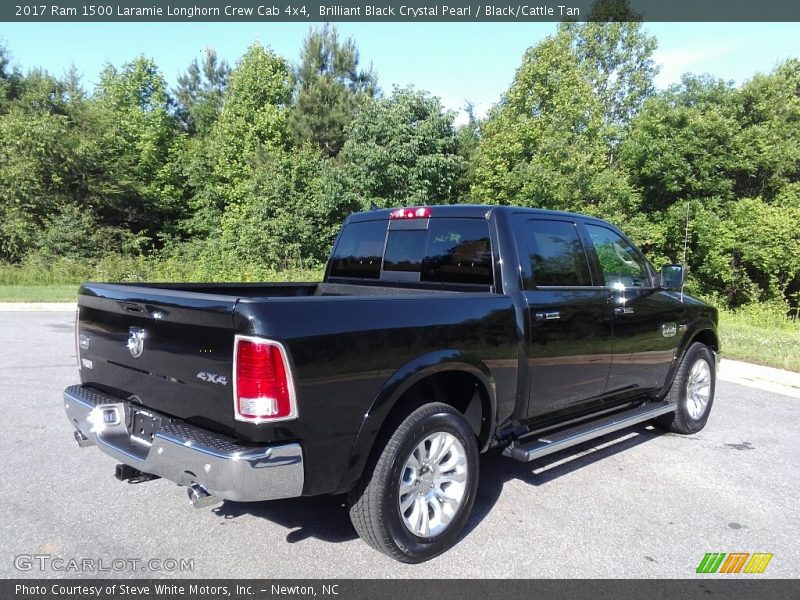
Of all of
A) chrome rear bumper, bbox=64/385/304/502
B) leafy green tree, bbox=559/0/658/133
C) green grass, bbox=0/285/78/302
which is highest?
leafy green tree, bbox=559/0/658/133

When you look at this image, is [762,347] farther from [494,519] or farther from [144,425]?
[144,425]

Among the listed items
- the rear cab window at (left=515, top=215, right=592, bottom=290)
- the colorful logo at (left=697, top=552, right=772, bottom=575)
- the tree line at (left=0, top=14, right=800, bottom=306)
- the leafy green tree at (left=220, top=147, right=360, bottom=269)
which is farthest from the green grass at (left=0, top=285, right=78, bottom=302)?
the colorful logo at (left=697, top=552, right=772, bottom=575)

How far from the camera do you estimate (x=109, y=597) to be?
2648mm

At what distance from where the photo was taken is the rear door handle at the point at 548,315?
3.77 metres

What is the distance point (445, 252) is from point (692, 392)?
313cm

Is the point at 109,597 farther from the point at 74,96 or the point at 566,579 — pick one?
the point at 74,96

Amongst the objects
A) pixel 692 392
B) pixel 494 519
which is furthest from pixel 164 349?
pixel 692 392

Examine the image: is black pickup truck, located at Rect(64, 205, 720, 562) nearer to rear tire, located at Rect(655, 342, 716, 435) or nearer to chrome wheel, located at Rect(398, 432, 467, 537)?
chrome wheel, located at Rect(398, 432, 467, 537)

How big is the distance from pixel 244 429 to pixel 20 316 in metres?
13.9

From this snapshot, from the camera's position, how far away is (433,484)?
318 centimetres

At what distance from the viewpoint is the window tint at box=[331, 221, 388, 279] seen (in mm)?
4512

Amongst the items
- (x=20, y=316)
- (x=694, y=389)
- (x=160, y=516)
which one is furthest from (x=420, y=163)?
(x=160, y=516)

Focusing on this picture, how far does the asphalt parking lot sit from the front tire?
14 cm

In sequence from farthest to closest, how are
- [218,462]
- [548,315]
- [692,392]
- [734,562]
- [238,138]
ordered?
[238,138] < [692,392] < [548,315] < [734,562] < [218,462]
